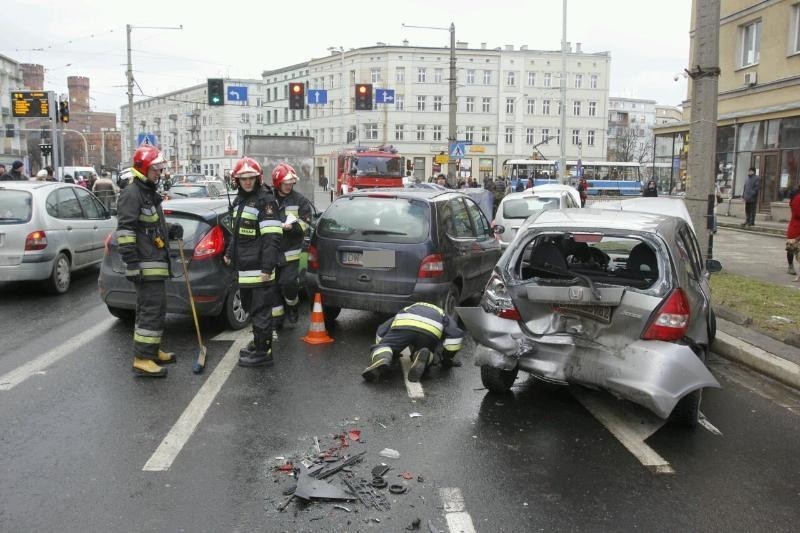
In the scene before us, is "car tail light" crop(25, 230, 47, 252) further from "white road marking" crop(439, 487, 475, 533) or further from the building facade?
the building facade

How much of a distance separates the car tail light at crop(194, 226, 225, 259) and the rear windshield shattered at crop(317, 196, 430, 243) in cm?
108

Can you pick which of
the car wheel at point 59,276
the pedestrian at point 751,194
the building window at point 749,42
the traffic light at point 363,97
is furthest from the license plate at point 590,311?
the traffic light at point 363,97

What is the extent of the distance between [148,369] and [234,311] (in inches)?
69.4

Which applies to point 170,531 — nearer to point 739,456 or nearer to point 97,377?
point 97,377

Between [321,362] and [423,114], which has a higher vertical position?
[423,114]

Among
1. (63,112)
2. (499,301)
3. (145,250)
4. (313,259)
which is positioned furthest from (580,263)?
(63,112)

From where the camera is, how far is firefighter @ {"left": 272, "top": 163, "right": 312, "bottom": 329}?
668 centimetres

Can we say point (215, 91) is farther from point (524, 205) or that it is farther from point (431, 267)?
point (431, 267)

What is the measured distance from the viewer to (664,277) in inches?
192

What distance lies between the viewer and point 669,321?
15.5 feet

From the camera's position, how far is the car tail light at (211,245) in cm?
731

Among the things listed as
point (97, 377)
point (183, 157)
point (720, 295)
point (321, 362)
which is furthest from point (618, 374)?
point (183, 157)

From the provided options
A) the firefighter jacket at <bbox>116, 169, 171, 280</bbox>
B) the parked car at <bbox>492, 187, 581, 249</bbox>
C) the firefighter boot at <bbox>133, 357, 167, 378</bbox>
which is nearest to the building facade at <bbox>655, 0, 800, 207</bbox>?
the parked car at <bbox>492, 187, 581, 249</bbox>

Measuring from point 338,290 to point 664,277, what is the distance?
3.60 m
